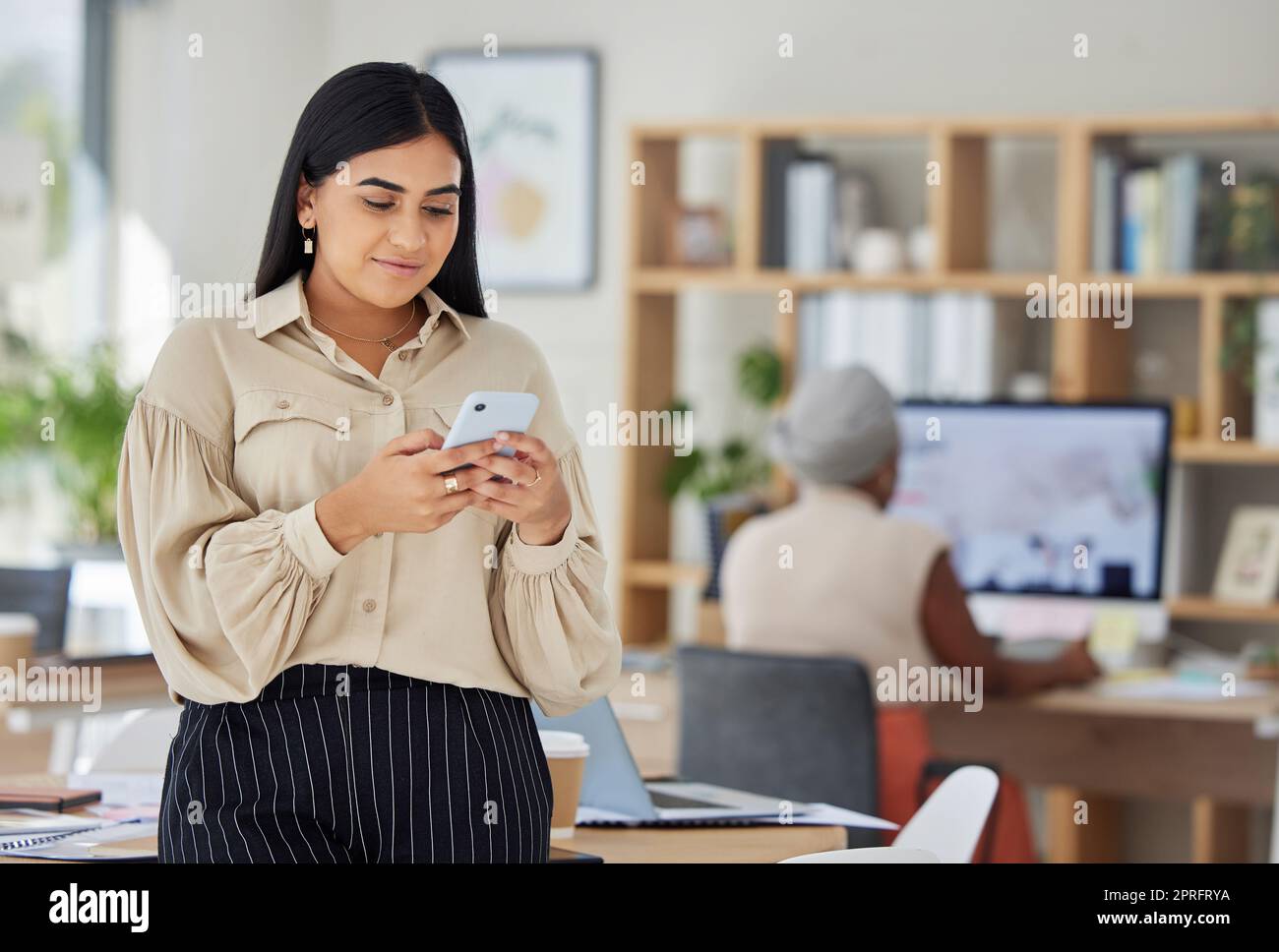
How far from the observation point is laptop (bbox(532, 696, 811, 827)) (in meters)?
1.66

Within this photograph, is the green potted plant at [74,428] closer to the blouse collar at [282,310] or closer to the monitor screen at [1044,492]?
the monitor screen at [1044,492]

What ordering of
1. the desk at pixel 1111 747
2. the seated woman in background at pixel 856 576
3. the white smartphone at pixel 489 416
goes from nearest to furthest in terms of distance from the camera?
the white smartphone at pixel 489 416 → the seated woman in background at pixel 856 576 → the desk at pixel 1111 747

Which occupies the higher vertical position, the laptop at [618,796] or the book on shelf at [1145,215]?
the book on shelf at [1145,215]

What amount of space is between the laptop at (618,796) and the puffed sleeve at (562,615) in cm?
36

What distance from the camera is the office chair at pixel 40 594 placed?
3.21 meters

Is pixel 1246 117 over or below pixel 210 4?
below

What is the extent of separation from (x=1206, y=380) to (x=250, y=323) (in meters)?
2.87

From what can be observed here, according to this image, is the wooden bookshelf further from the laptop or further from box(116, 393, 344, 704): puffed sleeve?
box(116, 393, 344, 704): puffed sleeve

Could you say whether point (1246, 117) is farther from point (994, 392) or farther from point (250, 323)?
point (250, 323)

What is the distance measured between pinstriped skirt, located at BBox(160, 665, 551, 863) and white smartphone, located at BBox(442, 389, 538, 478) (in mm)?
214

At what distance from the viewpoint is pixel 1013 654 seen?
2963 mm

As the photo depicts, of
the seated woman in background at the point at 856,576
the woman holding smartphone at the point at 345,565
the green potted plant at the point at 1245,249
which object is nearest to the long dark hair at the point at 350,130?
the woman holding smartphone at the point at 345,565

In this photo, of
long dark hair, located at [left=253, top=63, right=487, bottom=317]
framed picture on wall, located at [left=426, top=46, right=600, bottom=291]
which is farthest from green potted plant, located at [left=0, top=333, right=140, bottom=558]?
long dark hair, located at [left=253, top=63, right=487, bottom=317]
